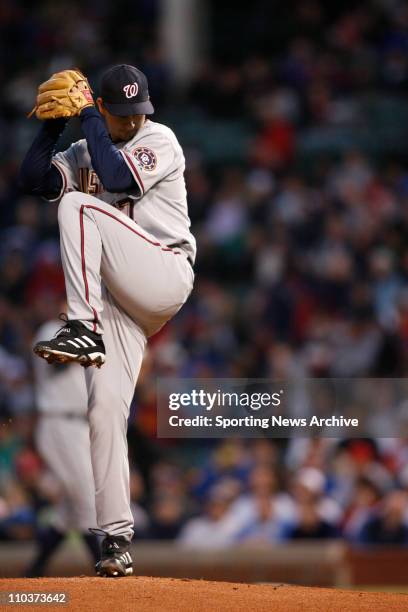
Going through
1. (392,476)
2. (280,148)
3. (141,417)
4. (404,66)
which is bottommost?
(392,476)

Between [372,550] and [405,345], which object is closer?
[372,550]

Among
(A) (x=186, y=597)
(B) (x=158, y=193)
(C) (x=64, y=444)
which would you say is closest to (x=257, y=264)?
(C) (x=64, y=444)

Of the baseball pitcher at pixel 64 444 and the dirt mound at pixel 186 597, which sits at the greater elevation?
the baseball pitcher at pixel 64 444

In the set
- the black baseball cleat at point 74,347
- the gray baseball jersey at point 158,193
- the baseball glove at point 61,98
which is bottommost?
the black baseball cleat at point 74,347

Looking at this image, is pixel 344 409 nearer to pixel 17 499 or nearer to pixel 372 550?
pixel 372 550

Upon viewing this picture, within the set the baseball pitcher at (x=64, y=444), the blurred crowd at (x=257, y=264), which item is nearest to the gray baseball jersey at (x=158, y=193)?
the baseball pitcher at (x=64, y=444)

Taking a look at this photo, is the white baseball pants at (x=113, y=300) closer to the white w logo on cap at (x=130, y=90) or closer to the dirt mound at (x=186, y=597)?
the dirt mound at (x=186, y=597)

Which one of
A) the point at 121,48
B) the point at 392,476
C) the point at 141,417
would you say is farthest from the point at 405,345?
the point at 121,48
